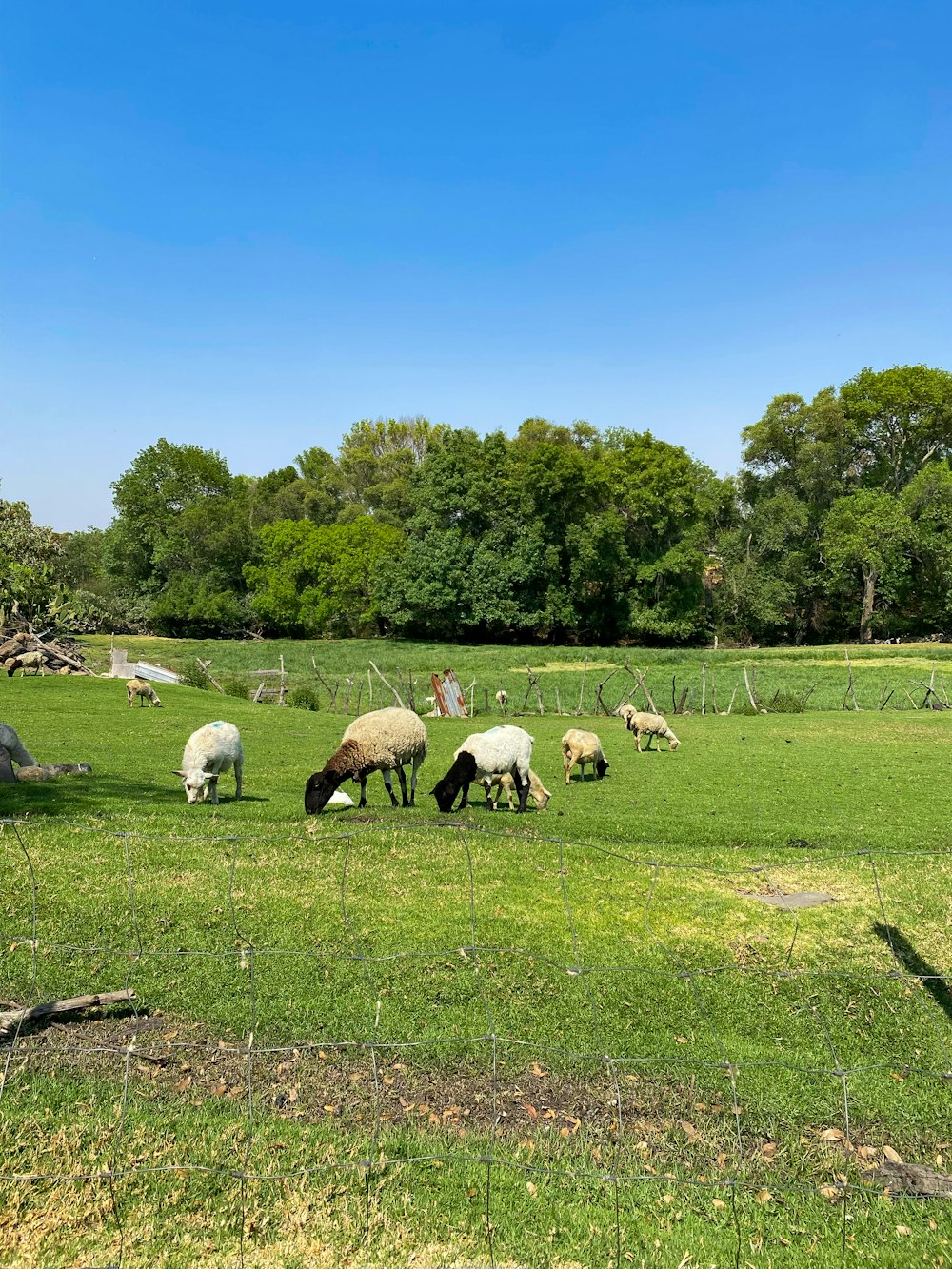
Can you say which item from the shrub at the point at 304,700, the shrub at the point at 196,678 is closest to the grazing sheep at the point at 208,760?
the shrub at the point at 304,700

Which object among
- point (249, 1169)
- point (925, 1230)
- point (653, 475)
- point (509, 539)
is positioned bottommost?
point (925, 1230)

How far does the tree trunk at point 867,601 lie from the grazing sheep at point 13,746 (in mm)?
62345

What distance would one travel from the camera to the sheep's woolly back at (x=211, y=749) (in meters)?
14.2

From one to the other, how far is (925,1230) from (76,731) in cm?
2158

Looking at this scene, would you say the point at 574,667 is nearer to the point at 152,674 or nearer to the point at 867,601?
the point at 152,674

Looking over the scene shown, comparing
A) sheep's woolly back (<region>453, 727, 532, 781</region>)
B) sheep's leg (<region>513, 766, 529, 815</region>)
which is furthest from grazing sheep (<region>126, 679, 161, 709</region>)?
sheep's leg (<region>513, 766, 529, 815</region>)

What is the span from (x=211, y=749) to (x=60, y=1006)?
7.70m

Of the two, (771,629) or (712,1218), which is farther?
(771,629)

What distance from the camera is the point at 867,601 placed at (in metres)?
65.2

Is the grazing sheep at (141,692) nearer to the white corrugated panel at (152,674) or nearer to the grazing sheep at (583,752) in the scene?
the white corrugated panel at (152,674)

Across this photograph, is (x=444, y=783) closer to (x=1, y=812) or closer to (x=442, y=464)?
(x=1, y=812)

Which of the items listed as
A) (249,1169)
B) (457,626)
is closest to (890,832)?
(249,1169)

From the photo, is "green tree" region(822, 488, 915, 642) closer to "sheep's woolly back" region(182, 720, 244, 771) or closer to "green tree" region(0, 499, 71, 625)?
"green tree" region(0, 499, 71, 625)

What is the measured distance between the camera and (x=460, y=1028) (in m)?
7.05
